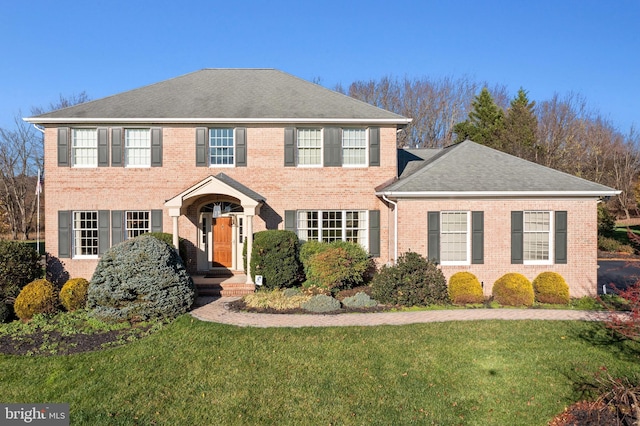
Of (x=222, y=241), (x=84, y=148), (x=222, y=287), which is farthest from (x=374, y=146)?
(x=84, y=148)

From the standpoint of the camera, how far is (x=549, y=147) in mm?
Answer: 34969

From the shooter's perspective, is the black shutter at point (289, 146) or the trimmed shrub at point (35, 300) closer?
the trimmed shrub at point (35, 300)

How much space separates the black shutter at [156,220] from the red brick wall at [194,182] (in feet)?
0.65

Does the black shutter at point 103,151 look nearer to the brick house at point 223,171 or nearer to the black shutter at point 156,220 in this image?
the brick house at point 223,171

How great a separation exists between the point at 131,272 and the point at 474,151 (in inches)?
501

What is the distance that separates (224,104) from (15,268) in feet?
28.4

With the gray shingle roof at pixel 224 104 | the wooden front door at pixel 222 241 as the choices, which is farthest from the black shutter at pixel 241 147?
the wooden front door at pixel 222 241

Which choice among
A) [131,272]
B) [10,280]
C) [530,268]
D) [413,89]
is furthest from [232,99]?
[413,89]

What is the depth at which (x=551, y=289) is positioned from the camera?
1220cm

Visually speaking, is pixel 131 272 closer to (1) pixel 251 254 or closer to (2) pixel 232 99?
(1) pixel 251 254

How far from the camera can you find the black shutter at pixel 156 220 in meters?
14.8

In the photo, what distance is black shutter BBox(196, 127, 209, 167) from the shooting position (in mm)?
14844

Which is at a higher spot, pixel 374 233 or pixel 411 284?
pixel 374 233

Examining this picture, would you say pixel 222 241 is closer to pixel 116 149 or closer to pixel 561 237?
pixel 116 149
